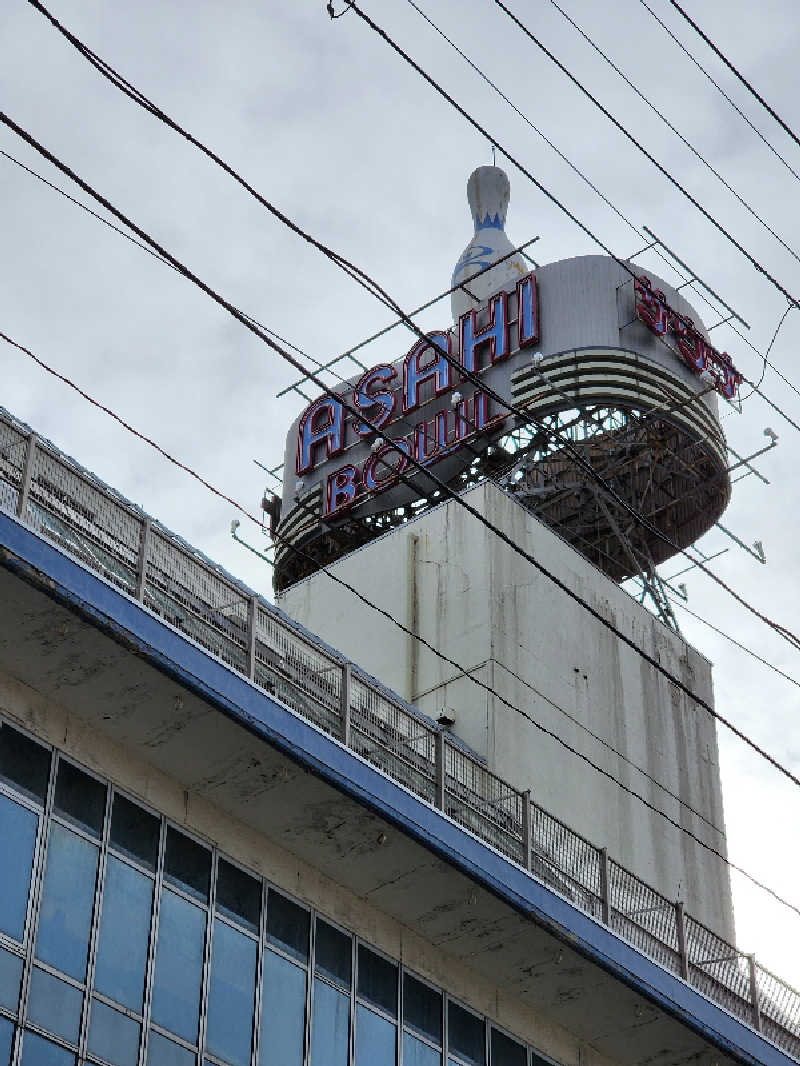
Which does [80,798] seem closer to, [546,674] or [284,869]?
[284,869]

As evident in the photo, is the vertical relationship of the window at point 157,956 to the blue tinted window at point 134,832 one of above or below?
below

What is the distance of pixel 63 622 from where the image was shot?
2017cm

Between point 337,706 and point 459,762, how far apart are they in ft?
15.2

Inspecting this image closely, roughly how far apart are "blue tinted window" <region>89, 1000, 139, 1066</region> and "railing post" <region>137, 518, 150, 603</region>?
4.55 m

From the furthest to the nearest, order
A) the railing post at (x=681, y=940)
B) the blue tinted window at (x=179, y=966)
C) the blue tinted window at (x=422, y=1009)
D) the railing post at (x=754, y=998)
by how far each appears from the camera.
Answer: the railing post at (x=754, y=998)
the railing post at (x=681, y=940)
the blue tinted window at (x=422, y=1009)
the blue tinted window at (x=179, y=966)

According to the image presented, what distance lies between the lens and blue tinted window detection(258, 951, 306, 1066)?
21.4 metres

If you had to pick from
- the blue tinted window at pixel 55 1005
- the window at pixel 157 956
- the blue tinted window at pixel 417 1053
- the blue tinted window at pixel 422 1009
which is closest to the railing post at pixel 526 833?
the blue tinted window at pixel 422 1009

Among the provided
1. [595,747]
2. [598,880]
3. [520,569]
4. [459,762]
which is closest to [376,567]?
[520,569]

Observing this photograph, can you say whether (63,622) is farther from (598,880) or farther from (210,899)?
(598,880)

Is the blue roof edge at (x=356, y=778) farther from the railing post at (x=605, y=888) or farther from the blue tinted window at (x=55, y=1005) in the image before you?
the blue tinted window at (x=55, y=1005)

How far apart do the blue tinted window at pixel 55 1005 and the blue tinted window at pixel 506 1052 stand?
7.26 meters

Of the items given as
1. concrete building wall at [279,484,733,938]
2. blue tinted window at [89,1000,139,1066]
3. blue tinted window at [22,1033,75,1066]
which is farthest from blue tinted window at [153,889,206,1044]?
concrete building wall at [279,484,733,938]

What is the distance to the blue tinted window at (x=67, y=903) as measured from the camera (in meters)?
19.4

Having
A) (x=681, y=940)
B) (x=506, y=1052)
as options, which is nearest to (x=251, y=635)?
(x=506, y=1052)
